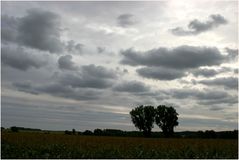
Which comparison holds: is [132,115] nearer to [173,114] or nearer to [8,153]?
[173,114]

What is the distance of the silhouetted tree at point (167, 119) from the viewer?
9056 cm

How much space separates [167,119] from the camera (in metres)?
91.1

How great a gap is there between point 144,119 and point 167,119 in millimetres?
5853

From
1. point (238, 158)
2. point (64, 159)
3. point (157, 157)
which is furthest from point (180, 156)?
point (64, 159)

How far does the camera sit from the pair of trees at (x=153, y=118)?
90.9 meters

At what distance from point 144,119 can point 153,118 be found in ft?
7.81

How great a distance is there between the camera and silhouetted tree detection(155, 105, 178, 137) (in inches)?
3565

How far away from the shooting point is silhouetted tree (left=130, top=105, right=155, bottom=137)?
9162 centimetres

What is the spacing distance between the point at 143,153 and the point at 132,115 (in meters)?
67.4

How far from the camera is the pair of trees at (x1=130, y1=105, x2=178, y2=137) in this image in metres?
90.9

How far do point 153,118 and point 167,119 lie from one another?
12.3ft

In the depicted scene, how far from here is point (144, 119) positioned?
303 feet

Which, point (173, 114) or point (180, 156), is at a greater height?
point (173, 114)

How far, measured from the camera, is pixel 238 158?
24.8 m
